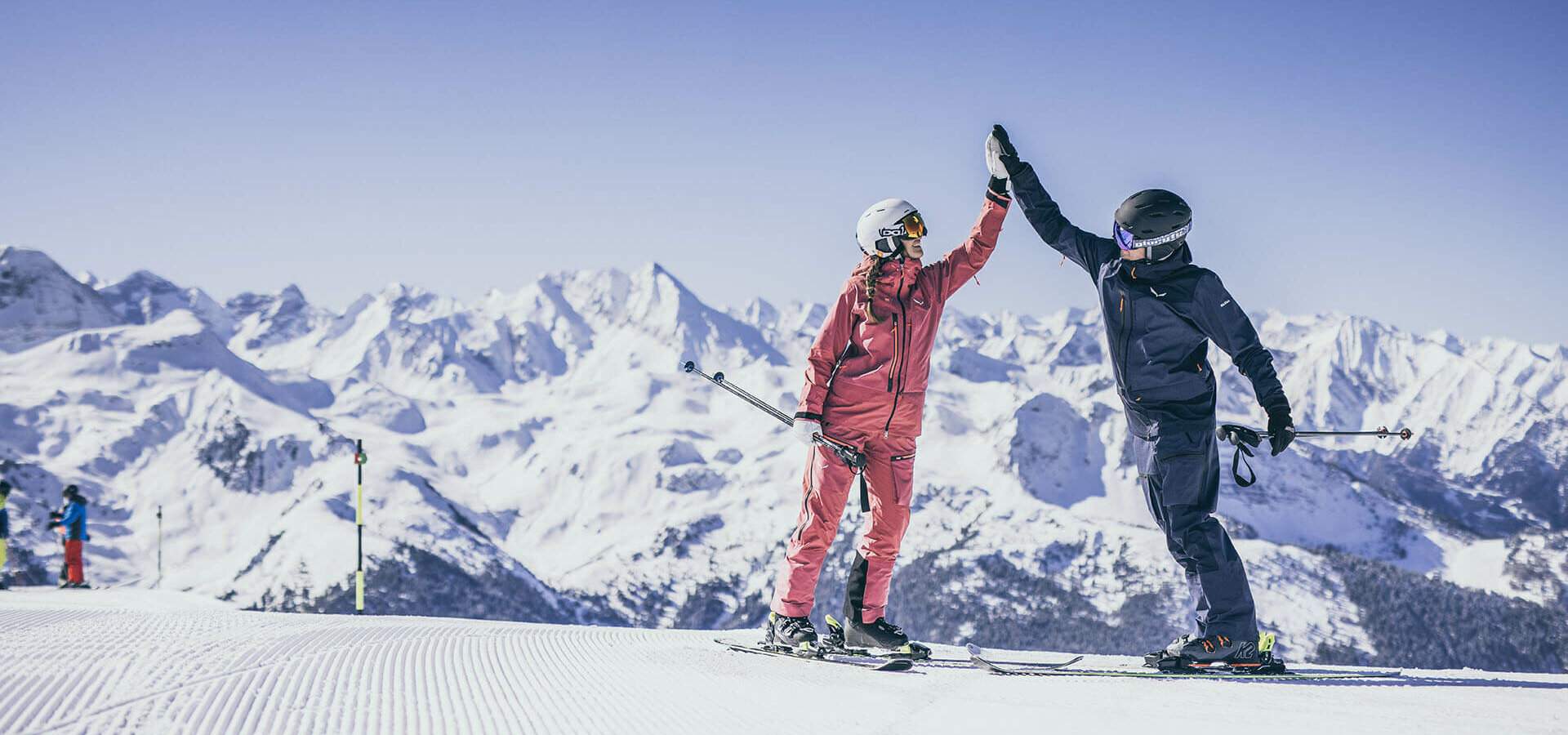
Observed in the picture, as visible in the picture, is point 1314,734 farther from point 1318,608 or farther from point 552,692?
point 1318,608

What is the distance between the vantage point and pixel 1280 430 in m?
6.21

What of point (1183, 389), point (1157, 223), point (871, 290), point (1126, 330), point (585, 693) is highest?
point (1157, 223)

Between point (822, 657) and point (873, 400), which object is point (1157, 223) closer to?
point (873, 400)

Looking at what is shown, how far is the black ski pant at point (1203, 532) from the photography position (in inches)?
253

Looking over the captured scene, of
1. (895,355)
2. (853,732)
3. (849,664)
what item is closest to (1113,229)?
(895,355)

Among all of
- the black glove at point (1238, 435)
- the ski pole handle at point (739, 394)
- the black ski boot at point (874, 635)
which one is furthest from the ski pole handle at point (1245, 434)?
the ski pole handle at point (739, 394)

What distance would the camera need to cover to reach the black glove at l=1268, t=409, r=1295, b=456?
617cm

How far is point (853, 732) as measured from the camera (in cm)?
441

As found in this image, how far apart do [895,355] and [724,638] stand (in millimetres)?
2623

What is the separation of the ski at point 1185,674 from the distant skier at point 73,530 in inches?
781

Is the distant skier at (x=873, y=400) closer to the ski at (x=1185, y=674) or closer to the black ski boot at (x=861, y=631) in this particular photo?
the black ski boot at (x=861, y=631)

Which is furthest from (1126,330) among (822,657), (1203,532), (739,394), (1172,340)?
(739,394)

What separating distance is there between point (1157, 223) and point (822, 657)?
3.60 metres

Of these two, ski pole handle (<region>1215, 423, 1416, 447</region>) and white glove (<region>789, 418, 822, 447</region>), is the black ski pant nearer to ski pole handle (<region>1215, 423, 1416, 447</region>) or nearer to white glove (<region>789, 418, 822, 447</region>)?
ski pole handle (<region>1215, 423, 1416, 447</region>)
